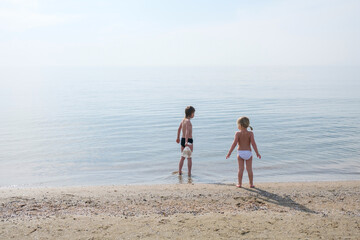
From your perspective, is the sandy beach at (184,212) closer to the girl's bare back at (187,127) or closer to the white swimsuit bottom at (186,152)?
the white swimsuit bottom at (186,152)

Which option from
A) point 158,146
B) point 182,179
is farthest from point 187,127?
point 158,146

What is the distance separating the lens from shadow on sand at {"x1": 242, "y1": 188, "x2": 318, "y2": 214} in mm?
6154

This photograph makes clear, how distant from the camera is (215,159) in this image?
11.9 metres

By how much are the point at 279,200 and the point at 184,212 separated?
1989 millimetres

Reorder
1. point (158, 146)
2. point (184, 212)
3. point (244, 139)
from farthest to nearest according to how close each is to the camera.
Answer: point (158, 146) → point (244, 139) → point (184, 212)

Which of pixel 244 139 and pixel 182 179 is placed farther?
pixel 182 179

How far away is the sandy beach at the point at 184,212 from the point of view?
5031 mm

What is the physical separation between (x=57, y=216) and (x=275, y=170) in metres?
6.91

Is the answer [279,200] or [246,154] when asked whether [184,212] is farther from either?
[246,154]

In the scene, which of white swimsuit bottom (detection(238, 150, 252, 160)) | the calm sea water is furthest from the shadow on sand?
the calm sea water

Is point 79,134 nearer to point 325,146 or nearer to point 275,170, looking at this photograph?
point 275,170

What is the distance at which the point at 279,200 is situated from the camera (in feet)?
21.9

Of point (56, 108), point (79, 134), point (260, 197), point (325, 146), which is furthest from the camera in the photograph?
point (56, 108)

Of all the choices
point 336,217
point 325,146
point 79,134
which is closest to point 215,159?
point 325,146
